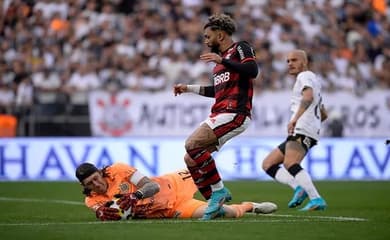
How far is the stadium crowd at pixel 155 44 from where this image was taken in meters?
23.6

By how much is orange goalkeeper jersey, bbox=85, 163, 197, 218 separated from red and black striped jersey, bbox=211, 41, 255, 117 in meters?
0.92

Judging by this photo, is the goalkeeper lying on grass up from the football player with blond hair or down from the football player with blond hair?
down

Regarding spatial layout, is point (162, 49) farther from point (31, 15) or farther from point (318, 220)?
point (318, 220)

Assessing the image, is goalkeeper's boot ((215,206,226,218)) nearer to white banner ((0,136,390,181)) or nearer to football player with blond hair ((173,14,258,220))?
football player with blond hair ((173,14,258,220))

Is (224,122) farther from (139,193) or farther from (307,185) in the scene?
(307,185)

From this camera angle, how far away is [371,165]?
20.8 m

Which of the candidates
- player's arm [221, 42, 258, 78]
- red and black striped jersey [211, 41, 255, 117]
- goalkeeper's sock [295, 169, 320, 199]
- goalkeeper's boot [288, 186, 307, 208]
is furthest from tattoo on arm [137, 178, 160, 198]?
goalkeeper's boot [288, 186, 307, 208]

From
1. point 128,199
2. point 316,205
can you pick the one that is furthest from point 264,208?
point 128,199

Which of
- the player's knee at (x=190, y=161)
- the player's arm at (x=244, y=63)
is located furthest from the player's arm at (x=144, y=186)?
the player's arm at (x=244, y=63)

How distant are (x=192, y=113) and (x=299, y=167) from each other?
10.0 meters

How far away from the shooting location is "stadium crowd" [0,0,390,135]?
77.4 feet

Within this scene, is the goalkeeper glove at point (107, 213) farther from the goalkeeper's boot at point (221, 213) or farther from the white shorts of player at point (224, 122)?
the white shorts of player at point (224, 122)

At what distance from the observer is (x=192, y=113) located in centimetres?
2278

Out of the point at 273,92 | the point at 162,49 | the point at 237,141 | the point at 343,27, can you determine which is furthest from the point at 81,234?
the point at 343,27
